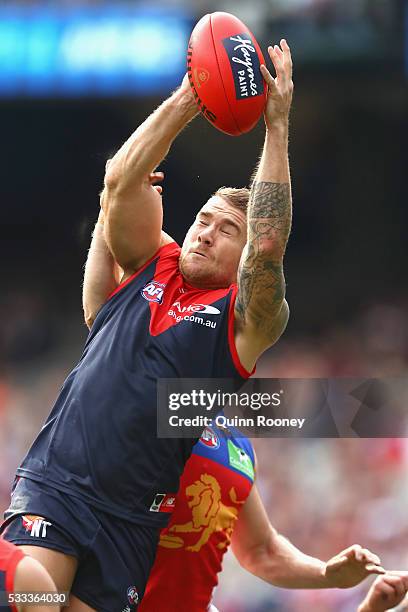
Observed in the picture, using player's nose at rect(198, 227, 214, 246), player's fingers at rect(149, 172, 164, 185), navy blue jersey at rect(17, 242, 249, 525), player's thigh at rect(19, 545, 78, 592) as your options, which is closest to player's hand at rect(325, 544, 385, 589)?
navy blue jersey at rect(17, 242, 249, 525)

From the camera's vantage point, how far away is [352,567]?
17.1 feet

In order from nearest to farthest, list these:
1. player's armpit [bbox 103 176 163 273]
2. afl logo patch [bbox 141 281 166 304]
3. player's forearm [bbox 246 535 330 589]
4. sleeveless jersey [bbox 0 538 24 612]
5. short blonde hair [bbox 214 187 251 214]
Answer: sleeveless jersey [bbox 0 538 24 612]
player's armpit [bbox 103 176 163 273]
afl logo patch [bbox 141 281 166 304]
short blonde hair [bbox 214 187 251 214]
player's forearm [bbox 246 535 330 589]

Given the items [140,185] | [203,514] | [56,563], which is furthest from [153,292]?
[56,563]

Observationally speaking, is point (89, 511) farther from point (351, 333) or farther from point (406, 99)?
point (406, 99)

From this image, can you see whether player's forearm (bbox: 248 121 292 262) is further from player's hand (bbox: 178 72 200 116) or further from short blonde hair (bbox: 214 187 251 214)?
short blonde hair (bbox: 214 187 251 214)

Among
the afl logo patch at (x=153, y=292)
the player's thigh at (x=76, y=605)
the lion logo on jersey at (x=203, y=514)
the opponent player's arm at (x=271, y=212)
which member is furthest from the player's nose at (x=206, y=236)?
the player's thigh at (x=76, y=605)

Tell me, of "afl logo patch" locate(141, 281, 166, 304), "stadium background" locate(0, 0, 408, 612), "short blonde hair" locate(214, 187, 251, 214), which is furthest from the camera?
"stadium background" locate(0, 0, 408, 612)

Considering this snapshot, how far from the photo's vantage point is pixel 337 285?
15.6m

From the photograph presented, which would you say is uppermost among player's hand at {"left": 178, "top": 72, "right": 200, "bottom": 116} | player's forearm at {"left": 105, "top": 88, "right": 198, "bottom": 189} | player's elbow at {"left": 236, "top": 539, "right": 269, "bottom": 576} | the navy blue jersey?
player's hand at {"left": 178, "top": 72, "right": 200, "bottom": 116}

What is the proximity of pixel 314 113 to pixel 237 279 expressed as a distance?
37.6 feet

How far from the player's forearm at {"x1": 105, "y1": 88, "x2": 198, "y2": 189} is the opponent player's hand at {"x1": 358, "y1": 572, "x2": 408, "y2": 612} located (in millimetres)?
2089

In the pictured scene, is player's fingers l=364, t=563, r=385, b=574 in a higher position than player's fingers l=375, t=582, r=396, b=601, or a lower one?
higher

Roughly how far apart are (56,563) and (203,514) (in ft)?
3.48

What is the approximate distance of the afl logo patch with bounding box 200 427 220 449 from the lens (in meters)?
5.45
